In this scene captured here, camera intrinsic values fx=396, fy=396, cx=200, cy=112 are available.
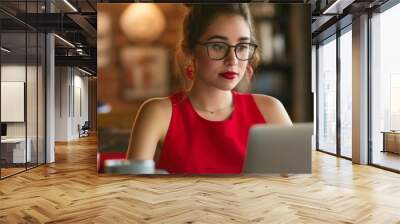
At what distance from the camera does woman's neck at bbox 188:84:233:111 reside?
629 centimetres

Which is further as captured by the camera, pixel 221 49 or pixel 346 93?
pixel 346 93

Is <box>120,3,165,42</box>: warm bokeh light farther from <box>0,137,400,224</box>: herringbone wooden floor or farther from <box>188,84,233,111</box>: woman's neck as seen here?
<box>0,137,400,224</box>: herringbone wooden floor

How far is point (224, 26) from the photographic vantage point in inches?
244

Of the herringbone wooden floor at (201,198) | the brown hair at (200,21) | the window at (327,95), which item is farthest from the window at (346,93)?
the brown hair at (200,21)

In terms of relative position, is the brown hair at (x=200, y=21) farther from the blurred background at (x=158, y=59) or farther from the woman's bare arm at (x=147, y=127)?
the woman's bare arm at (x=147, y=127)

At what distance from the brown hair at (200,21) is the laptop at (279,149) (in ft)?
3.59

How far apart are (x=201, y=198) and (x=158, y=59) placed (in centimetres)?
241

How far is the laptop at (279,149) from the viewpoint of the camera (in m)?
6.33

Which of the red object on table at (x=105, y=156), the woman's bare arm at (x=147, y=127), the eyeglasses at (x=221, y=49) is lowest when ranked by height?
the red object on table at (x=105, y=156)

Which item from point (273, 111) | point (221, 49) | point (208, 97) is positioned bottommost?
point (273, 111)

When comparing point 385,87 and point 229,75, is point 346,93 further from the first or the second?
point 229,75

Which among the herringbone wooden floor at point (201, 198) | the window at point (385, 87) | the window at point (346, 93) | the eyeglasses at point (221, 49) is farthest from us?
the window at point (346, 93)

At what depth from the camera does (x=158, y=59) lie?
20.7ft

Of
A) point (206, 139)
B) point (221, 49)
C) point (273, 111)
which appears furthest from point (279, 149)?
point (221, 49)
